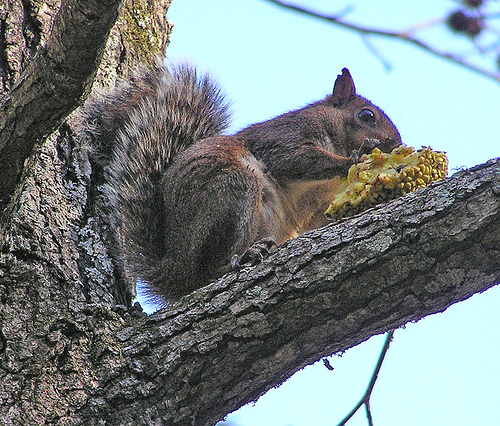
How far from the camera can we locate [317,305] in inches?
64.4

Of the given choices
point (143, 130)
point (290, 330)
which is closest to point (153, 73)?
point (143, 130)

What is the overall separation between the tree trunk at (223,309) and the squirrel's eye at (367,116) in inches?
68.3

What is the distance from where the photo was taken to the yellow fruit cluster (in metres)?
2.25

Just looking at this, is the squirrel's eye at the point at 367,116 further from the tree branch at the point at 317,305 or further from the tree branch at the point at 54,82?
the tree branch at the point at 54,82

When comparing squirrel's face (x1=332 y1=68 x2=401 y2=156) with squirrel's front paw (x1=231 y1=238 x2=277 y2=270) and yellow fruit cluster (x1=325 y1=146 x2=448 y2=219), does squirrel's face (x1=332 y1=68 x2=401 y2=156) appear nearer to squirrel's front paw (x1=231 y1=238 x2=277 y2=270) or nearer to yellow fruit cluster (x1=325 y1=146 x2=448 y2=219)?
yellow fruit cluster (x1=325 y1=146 x2=448 y2=219)

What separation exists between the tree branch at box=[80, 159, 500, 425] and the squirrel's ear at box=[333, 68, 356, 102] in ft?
6.52

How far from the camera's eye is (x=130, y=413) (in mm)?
1647

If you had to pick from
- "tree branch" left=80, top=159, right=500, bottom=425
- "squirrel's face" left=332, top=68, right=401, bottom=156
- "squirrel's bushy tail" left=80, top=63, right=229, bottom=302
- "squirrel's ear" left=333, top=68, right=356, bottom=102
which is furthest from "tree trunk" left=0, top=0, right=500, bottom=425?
"squirrel's ear" left=333, top=68, right=356, bottom=102

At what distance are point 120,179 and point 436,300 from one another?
141 cm

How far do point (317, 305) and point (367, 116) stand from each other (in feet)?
6.51

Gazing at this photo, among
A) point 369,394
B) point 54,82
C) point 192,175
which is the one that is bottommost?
point 369,394

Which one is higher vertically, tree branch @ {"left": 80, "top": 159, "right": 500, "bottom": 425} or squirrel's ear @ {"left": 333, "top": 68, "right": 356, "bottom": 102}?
squirrel's ear @ {"left": 333, "top": 68, "right": 356, "bottom": 102}

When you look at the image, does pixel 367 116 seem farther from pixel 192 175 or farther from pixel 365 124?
pixel 192 175

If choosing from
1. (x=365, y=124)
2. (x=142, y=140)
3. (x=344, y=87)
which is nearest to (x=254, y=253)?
(x=142, y=140)
